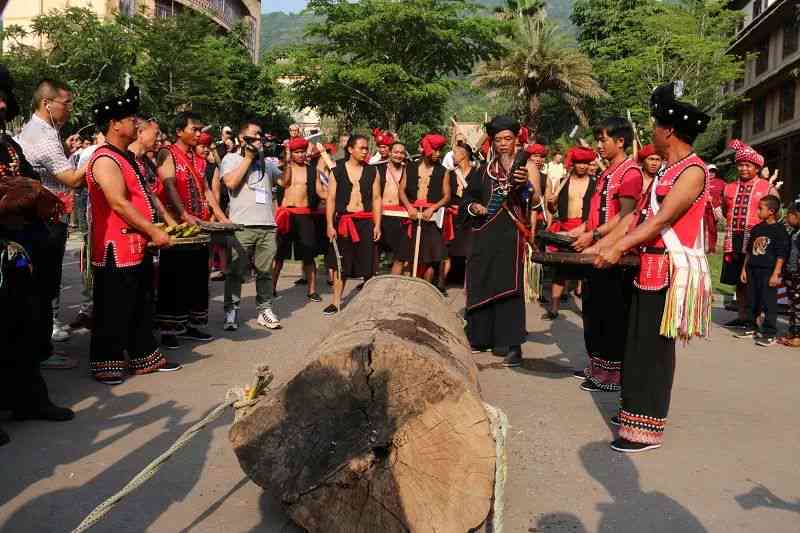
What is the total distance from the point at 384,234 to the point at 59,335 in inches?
155

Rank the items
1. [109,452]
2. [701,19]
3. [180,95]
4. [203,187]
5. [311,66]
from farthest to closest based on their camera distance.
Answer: [311,66] < [701,19] < [180,95] < [203,187] < [109,452]

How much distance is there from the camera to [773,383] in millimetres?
5930

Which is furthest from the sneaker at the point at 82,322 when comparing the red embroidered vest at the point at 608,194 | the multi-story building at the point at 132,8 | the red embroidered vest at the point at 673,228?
the multi-story building at the point at 132,8

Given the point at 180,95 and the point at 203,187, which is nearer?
the point at 203,187

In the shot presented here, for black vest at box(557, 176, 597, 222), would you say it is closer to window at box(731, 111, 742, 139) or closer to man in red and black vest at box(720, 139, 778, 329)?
man in red and black vest at box(720, 139, 778, 329)

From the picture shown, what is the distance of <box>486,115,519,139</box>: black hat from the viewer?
5.99 metres

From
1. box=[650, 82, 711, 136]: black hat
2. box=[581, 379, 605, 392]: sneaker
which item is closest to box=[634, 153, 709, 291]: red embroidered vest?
box=[650, 82, 711, 136]: black hat

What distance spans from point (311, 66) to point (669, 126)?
30.2 meters

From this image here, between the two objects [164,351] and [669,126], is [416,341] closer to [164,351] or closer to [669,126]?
[669,126]

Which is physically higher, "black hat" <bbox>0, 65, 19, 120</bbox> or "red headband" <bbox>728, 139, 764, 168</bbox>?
"red headband" <bbox>728, 139, 764, 168</bbox>

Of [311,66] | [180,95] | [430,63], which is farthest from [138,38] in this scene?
[430,63]

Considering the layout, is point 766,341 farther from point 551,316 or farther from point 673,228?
point 673,228

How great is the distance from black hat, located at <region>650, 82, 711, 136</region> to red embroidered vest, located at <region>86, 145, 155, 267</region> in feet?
11.8

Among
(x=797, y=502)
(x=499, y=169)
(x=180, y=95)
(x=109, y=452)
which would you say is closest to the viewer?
(x=797, y=502)
